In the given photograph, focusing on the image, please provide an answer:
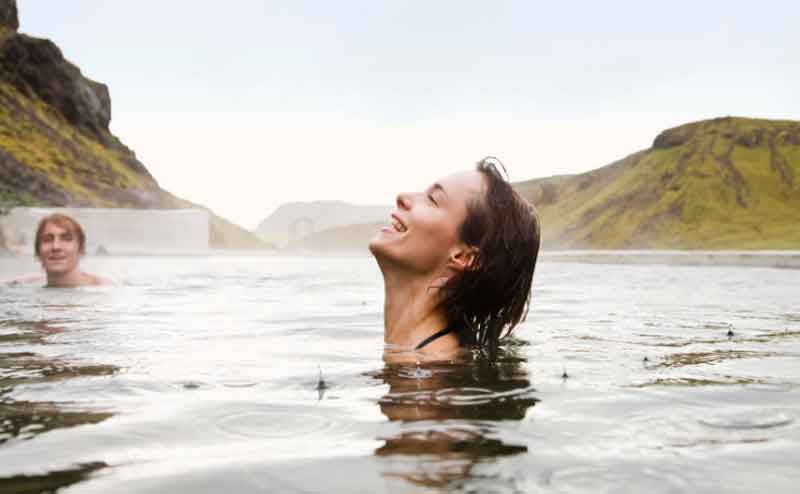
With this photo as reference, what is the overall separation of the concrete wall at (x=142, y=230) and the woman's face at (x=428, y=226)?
132 ft

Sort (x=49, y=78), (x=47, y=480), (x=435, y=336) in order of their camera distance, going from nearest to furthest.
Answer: (x=47, y=480), (x=435, y=336), (x=49, y=78)

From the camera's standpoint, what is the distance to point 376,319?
7.95 metres

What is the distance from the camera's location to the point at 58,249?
36.0ft

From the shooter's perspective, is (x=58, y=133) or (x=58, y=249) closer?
(x=58, y=249)

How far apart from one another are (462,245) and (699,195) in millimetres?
107175

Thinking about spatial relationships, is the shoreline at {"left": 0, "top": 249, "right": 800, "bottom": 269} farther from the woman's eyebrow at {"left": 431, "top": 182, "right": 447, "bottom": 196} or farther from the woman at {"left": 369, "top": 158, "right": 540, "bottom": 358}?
the woman's eyebrow at {"left": 431, "top": 182, "right": 447, "bottom": 196}

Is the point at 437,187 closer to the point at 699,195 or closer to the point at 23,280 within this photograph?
the point at 23,280

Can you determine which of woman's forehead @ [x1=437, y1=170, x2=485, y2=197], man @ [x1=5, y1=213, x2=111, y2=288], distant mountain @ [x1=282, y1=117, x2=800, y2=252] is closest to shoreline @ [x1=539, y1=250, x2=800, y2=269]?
man @ [x1=5, y1=213, x2=111, y2=288]

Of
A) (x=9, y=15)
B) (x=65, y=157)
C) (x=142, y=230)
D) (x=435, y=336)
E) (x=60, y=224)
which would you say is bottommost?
(x=435, y=336)

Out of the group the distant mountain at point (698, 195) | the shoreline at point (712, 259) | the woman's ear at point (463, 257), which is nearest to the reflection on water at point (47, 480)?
the woman's ear at point (463, 257)

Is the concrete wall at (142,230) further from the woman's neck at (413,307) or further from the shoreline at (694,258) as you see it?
the woman's neck at (413,307)

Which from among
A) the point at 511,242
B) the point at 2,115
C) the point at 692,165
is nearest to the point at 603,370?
the point at 511,242

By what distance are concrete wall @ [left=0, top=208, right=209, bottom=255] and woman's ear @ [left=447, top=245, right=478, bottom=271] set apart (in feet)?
132

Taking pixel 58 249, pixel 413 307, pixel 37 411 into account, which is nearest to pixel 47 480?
pixel 37 411
